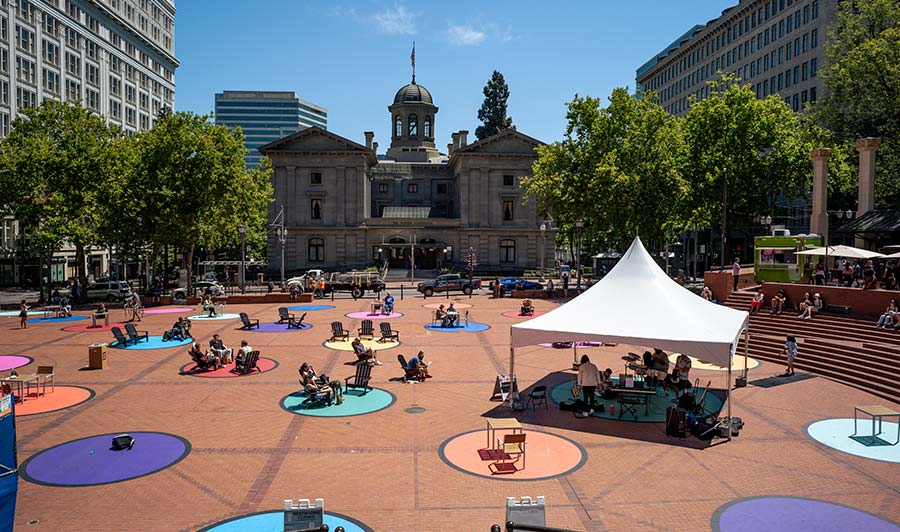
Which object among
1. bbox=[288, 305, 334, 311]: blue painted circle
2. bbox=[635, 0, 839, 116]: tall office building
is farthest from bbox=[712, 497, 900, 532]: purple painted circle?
bbox=[635, 0, 839, 116]: tall office building

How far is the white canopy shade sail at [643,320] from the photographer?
50.1 ft

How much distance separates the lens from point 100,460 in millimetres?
12797

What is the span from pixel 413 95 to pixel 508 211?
68.0 feet

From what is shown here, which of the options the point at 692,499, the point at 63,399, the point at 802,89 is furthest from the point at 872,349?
the point at 802,89

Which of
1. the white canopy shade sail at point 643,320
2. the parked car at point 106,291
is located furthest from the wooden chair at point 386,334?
the parked car at point 106,291

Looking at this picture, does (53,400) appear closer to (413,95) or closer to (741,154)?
(741,154)

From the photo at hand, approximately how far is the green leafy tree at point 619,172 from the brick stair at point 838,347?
17817mm

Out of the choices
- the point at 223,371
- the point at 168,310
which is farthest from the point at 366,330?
the point at 168,310

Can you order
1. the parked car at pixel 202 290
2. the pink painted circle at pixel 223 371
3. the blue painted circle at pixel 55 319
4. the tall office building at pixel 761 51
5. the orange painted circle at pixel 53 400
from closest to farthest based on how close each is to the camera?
the orange painted circle at pixel 53 400, the pink painted circle at pixel 223 371, the blue painted circle at pixel 55 319, the parked car at pixel 202 290, the tall office building at pixel 761 51

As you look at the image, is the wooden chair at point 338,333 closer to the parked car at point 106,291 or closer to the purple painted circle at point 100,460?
the purple painted circle at point 100,460

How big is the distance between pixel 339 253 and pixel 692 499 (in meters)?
63.7

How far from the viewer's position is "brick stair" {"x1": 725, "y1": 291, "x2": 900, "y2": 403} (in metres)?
19.4

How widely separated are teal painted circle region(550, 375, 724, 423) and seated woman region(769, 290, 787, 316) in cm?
1138

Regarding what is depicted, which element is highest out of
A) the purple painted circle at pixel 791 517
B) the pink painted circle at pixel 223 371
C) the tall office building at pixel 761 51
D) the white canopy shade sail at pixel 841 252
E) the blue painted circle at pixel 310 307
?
the tall office building at pixel 761 51
